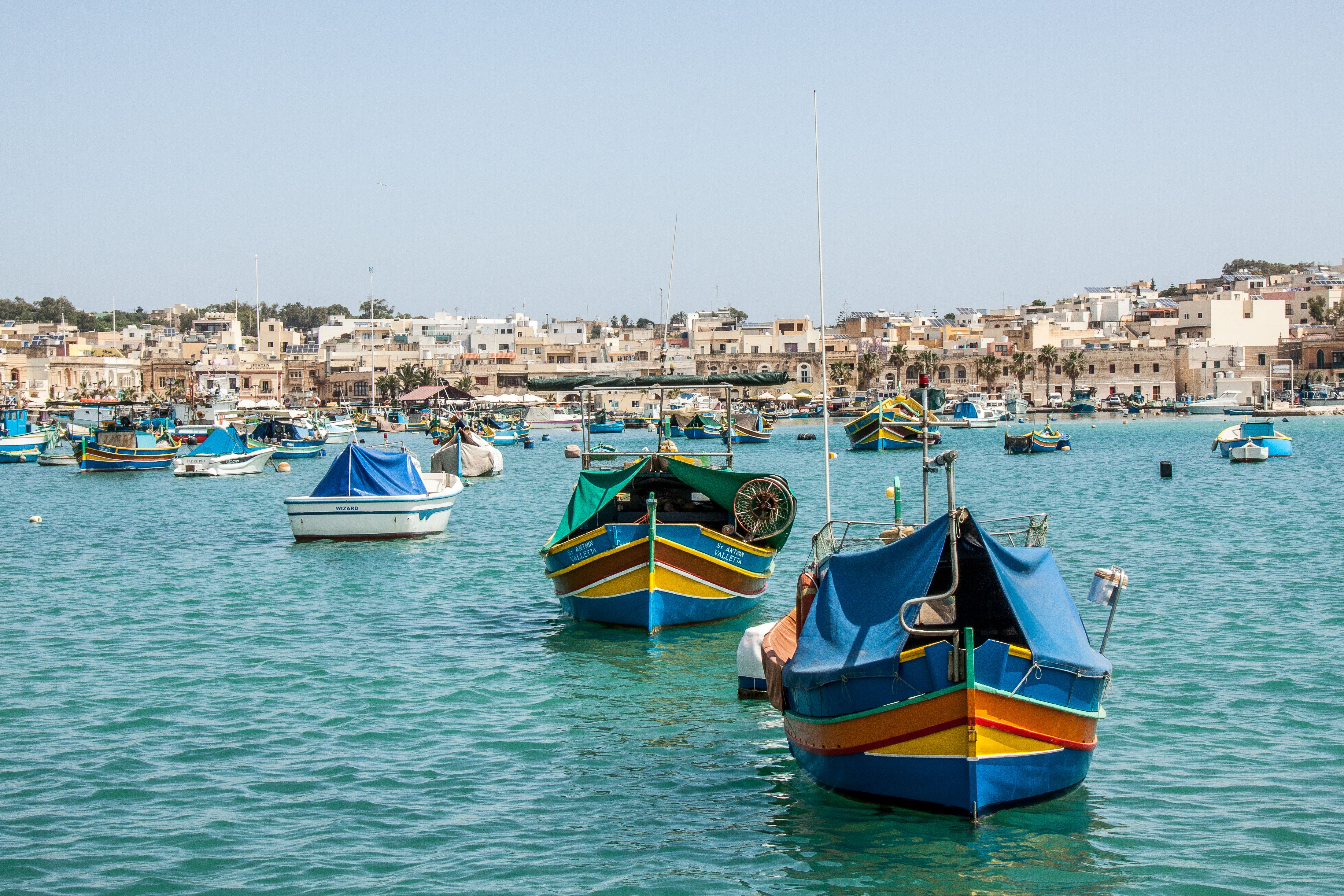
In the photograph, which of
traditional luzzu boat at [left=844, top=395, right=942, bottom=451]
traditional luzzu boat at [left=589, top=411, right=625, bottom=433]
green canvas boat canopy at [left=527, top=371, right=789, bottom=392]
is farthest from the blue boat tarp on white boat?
traditional luzzu boat at [left=589, top=411, right=625, bottom=433]

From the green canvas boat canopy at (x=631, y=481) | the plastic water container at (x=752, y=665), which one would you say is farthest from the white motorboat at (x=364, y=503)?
the plastic water container at (x=752, y=665)

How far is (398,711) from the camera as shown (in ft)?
50.7

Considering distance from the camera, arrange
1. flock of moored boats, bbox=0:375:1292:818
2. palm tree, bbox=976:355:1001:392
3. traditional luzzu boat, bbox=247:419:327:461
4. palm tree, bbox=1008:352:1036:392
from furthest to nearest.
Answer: palm tree, bbox=976:355:1001:392 → palm tree, bbox=1008:352:1036:392 → traditional luzzu boat, bbox=247:419:327:461 → flock of moored boats, bbox=0:375:1292:818

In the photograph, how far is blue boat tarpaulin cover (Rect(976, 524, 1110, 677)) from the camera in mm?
10797

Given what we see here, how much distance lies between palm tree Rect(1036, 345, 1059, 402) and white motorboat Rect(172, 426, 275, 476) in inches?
3720

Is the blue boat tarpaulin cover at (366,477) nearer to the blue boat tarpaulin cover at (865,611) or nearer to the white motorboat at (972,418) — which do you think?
the blue boat tarpaulin cover at (865,611)

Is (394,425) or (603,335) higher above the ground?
(603,335)

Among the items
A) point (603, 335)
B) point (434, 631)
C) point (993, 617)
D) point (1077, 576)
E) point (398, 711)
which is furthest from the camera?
point (603, 335)

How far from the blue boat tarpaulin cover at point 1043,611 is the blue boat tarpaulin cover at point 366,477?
75.3 feet

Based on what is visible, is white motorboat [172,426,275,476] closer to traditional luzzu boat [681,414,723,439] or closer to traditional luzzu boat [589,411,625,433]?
traditional luzzu boat [681,414,723,439]

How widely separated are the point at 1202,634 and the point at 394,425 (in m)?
105

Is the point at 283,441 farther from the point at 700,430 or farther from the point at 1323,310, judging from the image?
the point at 1323,310

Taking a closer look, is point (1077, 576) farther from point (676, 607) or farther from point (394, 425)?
point (394, 425)

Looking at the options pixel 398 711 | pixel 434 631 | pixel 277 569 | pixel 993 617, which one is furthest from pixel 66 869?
pixel 277 569
